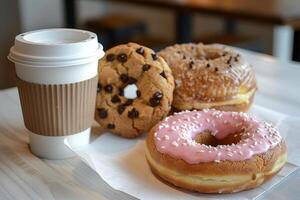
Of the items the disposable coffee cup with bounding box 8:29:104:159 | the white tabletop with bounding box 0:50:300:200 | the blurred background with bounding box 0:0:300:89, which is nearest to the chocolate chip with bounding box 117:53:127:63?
the disposable coffee cup with bounding box 8:29:104:159

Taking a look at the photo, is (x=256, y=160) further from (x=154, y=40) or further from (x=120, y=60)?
(x=154, y=40)

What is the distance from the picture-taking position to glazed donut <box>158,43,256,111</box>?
0.83 meters

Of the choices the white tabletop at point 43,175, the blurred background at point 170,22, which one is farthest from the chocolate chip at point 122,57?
the blurred background at point 170,22

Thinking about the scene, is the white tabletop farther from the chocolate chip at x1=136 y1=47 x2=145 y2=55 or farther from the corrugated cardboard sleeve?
the chocolate chip at x1=136 y1=47 x2=145 y2=55

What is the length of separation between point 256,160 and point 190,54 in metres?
0.39

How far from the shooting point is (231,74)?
0.84 m

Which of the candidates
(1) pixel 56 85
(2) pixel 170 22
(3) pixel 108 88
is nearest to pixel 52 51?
(1) pixel 56 85

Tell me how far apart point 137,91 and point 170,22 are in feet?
10.5

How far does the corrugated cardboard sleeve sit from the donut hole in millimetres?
195

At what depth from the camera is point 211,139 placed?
0.74 meters

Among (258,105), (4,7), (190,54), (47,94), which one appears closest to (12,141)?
(47,94)

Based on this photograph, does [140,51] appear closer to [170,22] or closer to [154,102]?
[154,102]

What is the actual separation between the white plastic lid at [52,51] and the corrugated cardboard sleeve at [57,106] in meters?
0.04

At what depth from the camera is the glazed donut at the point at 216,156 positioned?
610mm
